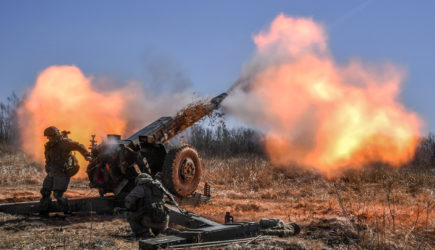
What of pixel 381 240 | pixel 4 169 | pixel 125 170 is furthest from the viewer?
pixel 4 169

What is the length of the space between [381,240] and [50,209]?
6.71m

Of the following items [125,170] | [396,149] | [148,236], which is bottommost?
[148,236]

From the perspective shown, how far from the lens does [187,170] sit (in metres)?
10.4

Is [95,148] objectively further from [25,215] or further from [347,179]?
[347,179]

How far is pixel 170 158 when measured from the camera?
392 inches

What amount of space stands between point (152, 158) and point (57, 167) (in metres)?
2.51

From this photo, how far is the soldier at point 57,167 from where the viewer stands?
8617mm

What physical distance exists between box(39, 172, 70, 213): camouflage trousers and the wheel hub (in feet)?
9.51

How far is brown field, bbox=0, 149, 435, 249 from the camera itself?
5.92 metres

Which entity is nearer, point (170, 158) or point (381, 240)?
point (381, 240)

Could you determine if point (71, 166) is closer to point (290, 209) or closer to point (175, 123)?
point (175, 123)

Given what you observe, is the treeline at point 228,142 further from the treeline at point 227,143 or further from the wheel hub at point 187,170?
the wheel hub at point 187,170

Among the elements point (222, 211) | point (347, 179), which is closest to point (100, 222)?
point (222, 211)

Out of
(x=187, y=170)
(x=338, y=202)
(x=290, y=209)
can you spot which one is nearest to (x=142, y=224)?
(x=187, y=170)
